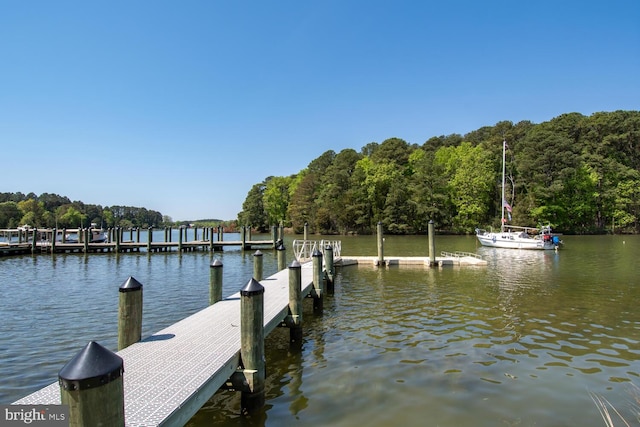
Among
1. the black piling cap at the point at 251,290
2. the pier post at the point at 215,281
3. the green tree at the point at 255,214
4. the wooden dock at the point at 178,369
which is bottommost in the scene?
the wooden dock at the point at 178,369

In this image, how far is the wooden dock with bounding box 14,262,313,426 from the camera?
4.30 m

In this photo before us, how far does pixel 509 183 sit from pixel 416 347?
60.5m

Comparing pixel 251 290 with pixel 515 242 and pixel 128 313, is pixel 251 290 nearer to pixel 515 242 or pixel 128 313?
pixel 128 313

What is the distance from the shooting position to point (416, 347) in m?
9.06

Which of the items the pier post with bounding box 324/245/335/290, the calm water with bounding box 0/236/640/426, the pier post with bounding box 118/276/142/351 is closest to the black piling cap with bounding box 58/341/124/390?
the calm water with bounding box 0/236/640/426

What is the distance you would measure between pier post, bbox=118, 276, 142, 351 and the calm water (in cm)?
178

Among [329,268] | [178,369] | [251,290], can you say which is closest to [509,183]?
[329,268]

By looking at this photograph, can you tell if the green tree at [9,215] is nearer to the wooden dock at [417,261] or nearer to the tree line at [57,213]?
the tree line at [57,213]

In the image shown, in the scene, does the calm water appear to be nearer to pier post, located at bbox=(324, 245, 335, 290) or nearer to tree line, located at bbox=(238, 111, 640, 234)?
pier post, located at bbox=(324, 245, 335, 290)

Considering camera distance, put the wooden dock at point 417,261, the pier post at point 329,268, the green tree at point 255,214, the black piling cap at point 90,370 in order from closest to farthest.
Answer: the black piling cap at point 90,370
the pier post at point 329,268
the wooden dock at point 417,261
the green tree at point 255,214

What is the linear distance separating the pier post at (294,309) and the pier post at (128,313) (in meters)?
3.87

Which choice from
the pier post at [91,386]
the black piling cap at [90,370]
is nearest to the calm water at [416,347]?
the pier post at [91,386]

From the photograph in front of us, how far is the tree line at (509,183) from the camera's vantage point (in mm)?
58062

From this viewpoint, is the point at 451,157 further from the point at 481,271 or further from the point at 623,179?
the point at 481,271
